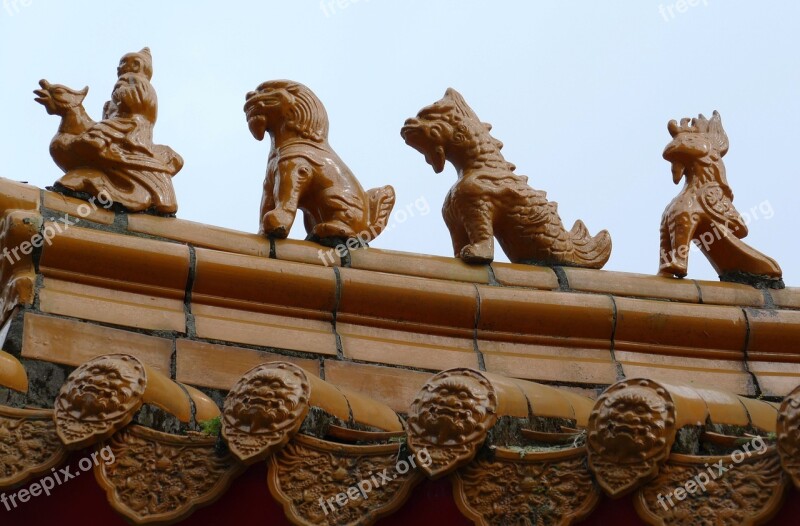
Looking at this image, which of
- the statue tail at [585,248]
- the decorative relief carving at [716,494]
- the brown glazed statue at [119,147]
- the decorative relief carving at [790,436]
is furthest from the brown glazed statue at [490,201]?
the decorative relief carving at [790,436]

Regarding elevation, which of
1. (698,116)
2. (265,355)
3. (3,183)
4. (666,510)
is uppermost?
(698,116)

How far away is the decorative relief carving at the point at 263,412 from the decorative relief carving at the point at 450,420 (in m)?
0.34

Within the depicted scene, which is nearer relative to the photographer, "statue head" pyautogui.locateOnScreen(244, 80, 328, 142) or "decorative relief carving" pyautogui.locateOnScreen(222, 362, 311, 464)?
"decorative relief carving" pyautogui.locateOnScreen(222, 362, 311, 464)

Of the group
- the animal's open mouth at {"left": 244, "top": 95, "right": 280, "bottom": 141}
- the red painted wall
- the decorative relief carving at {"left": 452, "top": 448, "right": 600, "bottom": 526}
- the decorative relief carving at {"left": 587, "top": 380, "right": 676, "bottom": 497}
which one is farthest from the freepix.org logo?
the animal's open mouth at {"left": 244, "top": 95, "right": 280, "bottom": 141}

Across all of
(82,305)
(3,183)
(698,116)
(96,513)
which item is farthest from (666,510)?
(698,116)

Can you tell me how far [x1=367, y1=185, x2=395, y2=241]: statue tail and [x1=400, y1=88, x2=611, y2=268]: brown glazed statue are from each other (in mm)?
260

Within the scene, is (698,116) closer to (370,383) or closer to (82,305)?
(370,383)

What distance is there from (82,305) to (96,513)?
1305 millimetres

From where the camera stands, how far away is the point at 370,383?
5.55m

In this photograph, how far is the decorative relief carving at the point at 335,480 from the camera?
4145 millimetres

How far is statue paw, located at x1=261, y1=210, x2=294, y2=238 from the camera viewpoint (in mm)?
5898

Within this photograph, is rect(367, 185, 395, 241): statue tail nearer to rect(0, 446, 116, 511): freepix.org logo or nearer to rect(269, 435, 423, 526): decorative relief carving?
rect(269, 435, 423, 526): decorative relief carving

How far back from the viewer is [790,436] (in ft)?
12.3

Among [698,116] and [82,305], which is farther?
[698,116]
